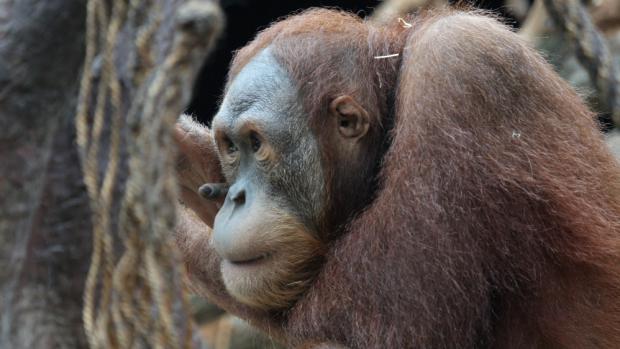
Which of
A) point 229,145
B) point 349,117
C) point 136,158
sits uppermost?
point 136,158

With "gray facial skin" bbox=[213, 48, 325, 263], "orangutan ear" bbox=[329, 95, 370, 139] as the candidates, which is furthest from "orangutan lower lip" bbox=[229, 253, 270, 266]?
"orangutan ear" bbox=[329, 95, 370, 139]

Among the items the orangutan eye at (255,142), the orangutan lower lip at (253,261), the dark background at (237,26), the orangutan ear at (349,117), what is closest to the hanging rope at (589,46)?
the orangutan ear at (349,117)

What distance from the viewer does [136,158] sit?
1.49 meters

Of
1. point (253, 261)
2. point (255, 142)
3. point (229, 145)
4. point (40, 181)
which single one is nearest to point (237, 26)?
point (229, 145)

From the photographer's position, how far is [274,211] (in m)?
3.25

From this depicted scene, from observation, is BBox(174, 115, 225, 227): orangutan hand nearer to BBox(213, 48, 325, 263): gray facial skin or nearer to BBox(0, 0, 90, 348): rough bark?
BBox(213, 48, 325, 263): gray facial skin

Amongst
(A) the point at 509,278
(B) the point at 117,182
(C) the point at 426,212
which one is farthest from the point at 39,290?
(A) the point at 509,278

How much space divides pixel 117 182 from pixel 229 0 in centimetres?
679

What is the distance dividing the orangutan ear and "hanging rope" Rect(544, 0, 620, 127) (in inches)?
37.1

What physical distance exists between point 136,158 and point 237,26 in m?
7.40

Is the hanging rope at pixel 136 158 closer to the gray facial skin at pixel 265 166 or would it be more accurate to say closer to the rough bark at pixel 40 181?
the rough bark at pixel 40 181

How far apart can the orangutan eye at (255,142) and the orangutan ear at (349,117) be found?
0.31 metres

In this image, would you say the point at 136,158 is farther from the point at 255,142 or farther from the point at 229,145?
the point at 229,145

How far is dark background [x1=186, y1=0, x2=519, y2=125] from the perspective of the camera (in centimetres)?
841
